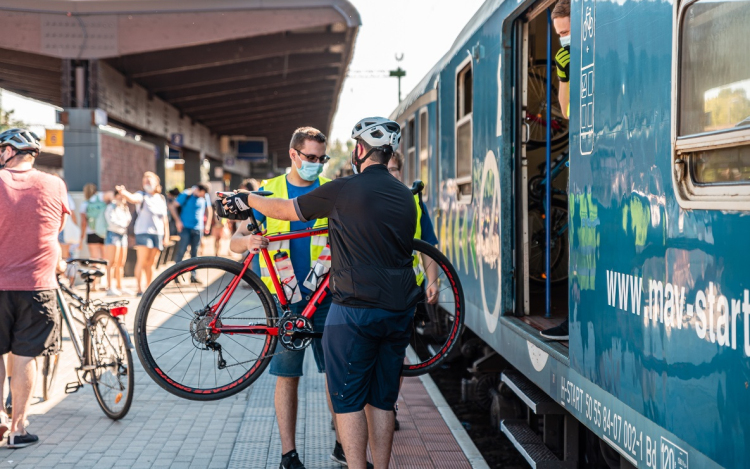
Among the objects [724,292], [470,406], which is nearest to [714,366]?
[724,292]

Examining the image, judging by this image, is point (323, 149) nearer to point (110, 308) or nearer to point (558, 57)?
point (558, 57)

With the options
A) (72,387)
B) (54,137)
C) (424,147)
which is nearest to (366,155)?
(72,387)

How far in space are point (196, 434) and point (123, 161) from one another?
1319cm

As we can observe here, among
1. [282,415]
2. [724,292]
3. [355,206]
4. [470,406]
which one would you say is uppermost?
[355,206]

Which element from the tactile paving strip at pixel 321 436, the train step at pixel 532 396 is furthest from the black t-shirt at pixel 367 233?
the tactile paving strip at pixel 321 436

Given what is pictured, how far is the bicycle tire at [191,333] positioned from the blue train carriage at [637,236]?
55.4 inches

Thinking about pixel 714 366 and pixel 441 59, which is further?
pixel 441 59

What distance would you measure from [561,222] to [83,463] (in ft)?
12.8

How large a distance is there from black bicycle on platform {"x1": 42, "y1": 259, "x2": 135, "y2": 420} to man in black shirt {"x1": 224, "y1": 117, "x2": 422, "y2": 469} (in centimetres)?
261

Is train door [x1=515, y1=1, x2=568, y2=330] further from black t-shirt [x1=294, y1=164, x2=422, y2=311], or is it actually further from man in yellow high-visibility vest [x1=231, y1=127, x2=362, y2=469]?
black t-shirt [x1=294, y1=164, x2=422, y2=311]

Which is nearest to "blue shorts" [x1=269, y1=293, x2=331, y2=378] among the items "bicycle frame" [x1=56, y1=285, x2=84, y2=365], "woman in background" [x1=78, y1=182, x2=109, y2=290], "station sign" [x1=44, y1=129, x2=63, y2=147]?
"bicycle frame" [x1=56, y1=285, x2=84, y2=365]

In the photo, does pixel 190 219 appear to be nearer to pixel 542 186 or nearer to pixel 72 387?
pixel 72 387

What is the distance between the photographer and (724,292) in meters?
2.38

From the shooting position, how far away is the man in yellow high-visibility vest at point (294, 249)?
452cm
